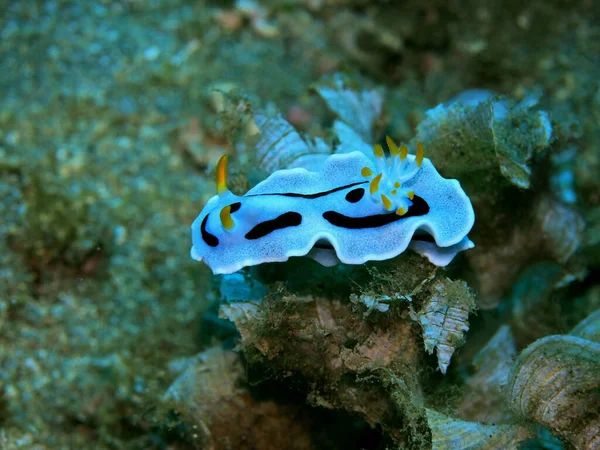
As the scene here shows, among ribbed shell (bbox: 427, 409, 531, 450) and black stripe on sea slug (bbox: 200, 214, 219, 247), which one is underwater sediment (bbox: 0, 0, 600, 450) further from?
black stripe on sea slug (bbox: 200, 214, 219, 247)

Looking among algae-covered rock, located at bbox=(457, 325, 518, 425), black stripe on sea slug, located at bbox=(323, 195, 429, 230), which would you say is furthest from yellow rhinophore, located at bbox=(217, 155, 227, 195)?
algae-covered rock, located at bbox=(457, 325, 518, 425)

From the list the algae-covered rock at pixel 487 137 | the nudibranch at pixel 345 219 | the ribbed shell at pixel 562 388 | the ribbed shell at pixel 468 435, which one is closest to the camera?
the ribbed shell at pixel 562 388

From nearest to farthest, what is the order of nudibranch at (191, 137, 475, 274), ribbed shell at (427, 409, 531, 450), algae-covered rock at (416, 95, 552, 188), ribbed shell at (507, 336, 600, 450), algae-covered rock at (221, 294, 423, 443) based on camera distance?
1. ribbed shell at (507, 336, 600, 450)
2. ribbed shell at (427, 409, 531, 450)
3. nudibranch at (191, 137, 475, 274)
4. algae-covered rock at (221, 294, 423, 443)
5. algae-covered rock at (416, 95, 552, 188)

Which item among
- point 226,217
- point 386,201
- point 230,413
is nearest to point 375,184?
point 386,201

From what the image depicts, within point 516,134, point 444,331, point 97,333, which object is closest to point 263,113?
point 516,134

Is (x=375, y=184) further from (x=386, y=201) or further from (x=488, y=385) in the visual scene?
(x=488, y=385)

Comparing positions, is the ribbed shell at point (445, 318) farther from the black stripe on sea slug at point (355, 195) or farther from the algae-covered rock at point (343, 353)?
the black stripe on sea slug at point (355, 195)

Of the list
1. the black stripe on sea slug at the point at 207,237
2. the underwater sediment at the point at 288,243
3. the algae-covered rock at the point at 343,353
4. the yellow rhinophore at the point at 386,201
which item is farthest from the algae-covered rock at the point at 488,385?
the black stripe on sea slug at the point at 207,237

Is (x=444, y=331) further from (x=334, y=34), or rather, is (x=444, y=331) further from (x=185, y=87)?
(x=334, y=34)
